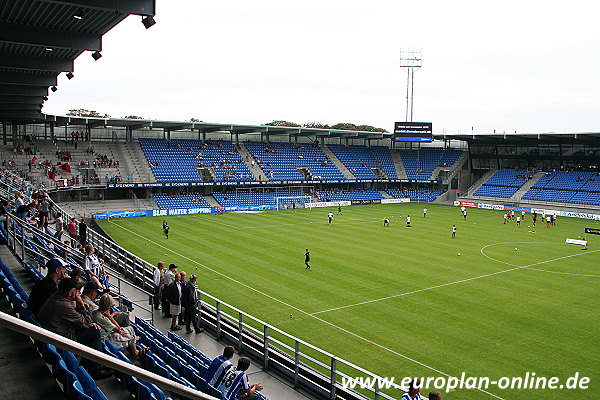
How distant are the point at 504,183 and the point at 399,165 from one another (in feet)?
57.7

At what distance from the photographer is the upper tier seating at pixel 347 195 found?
220ft

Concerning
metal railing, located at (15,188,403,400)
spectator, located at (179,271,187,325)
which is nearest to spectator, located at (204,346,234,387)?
metal railing, located at (15,188,403,400)

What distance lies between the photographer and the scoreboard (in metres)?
71.9

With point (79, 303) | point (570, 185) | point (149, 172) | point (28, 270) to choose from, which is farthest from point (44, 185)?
point (570, 185)

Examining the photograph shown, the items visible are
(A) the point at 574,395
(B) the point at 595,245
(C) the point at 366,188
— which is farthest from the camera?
(C) the point at 366,188

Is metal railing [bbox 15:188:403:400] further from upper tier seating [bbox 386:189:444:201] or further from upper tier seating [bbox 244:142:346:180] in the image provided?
upper tier seating [bbox 386:189:444:201]

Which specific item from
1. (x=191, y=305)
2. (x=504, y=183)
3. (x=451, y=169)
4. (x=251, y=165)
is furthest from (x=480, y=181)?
(x=191, y=305)

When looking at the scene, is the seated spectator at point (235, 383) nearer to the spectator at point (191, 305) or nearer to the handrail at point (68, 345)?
the handrail at point (68, 345)

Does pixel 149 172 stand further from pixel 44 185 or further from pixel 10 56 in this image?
pixel 10 56

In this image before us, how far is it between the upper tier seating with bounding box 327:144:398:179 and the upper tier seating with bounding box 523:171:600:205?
21.2m

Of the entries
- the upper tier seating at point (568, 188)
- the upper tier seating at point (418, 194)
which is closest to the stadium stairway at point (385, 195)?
the upper tier seating at point (418, 194)

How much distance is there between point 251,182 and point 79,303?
5539cm

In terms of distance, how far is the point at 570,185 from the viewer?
61.6 meters

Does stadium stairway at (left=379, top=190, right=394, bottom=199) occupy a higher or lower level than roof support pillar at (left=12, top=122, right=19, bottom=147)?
lower
